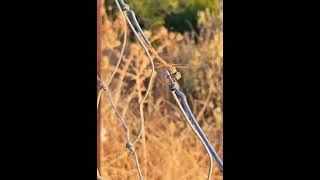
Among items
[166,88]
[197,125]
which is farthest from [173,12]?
[197,125]

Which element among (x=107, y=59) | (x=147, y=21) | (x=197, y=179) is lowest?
(x=197, y=179)

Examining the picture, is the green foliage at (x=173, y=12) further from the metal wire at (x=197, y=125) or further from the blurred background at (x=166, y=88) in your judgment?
the metal wire at (x=197, y=125)

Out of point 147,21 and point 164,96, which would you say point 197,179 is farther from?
point 147,21

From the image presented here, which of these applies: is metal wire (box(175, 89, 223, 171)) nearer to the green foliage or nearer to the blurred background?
the blurred background

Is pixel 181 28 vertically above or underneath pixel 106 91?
above

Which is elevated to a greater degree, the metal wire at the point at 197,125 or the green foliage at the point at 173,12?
the green foliage at the point at 173,12

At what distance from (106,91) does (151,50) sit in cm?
17

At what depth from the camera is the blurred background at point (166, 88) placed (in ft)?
5.29

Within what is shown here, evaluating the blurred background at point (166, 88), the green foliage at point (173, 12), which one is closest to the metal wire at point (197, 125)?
the blurred background at point (166, 88)

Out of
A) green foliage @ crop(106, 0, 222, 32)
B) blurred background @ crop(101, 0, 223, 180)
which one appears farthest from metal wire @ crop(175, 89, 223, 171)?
green foliage @ crop(106, 0, 222, 32)

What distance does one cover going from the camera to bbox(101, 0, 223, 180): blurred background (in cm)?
161

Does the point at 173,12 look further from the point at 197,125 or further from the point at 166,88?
the point at 197,125

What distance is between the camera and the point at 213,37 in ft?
5.31
